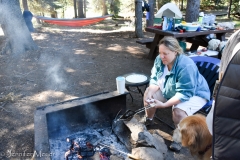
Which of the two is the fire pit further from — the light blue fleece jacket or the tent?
the tent

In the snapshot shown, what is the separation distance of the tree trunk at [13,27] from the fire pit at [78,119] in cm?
396

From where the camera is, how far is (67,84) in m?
3.97

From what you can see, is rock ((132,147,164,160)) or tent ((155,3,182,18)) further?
tent ((155,3,182,18))

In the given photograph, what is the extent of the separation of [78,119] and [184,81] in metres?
1.35

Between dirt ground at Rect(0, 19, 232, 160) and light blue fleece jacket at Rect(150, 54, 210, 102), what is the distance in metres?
0.72

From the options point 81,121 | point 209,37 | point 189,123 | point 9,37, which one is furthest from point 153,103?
point 9,37

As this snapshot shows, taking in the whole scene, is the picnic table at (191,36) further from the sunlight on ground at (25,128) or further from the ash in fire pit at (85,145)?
the sunlight on ground at (25,128)

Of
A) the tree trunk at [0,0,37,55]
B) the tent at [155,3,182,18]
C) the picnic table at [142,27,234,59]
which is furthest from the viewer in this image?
the tree trunk at [0,0,37,55]

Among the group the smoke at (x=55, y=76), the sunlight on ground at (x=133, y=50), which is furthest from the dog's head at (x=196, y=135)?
the sunlight on ground at (x=133, y=50)

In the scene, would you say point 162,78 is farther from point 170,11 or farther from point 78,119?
point 170,11

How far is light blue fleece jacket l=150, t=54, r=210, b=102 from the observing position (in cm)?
217

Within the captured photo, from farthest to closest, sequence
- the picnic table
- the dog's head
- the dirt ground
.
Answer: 1. the picnic table
2. the dirt ground
3. the dog's head

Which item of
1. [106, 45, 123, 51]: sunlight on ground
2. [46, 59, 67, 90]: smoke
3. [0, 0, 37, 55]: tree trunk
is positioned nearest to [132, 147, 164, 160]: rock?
[46, 59, 67, 90]: smoke

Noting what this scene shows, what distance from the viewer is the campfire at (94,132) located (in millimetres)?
2068
